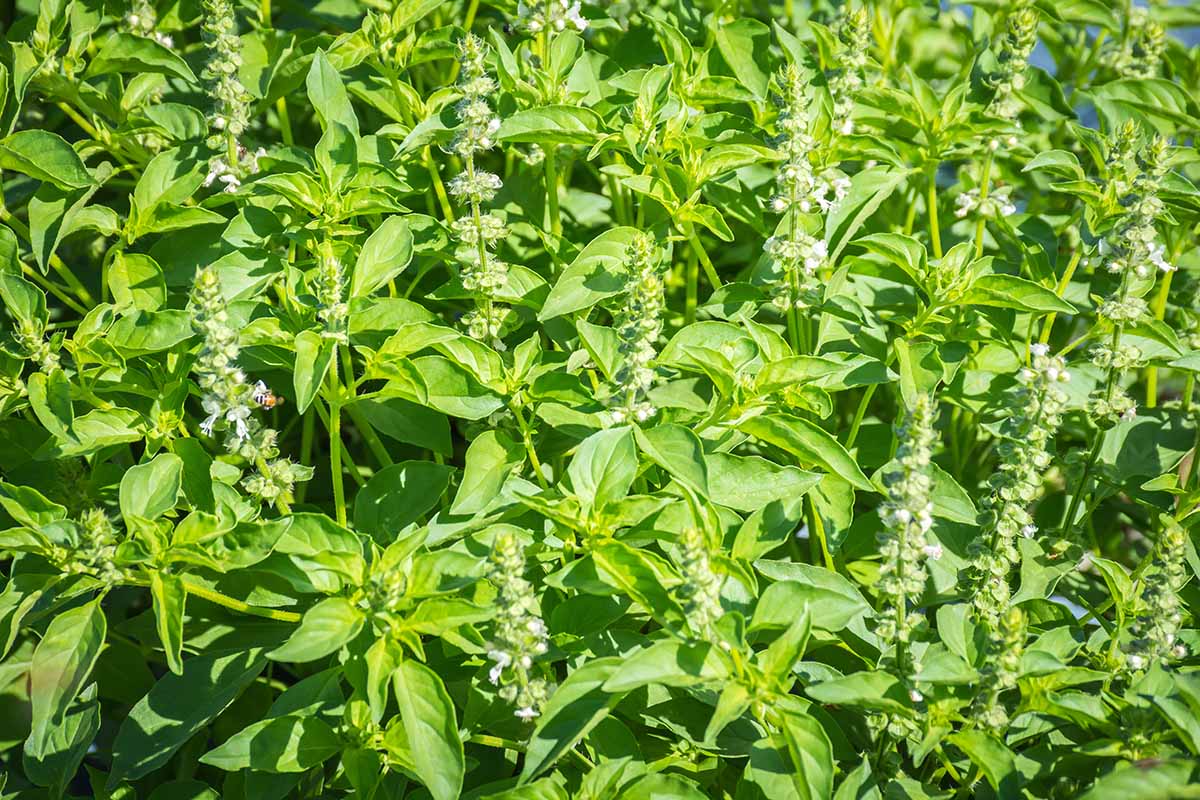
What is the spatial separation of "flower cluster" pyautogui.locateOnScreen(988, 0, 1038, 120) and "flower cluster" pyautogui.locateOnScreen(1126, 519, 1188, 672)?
1.35 m

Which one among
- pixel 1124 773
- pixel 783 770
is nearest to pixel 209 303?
pixel 783 770

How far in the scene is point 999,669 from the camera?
7.20ft

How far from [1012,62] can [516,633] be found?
217 cm

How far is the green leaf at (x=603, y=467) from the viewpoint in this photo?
2.32m

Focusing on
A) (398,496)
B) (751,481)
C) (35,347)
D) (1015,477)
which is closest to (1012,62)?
(1015,477)

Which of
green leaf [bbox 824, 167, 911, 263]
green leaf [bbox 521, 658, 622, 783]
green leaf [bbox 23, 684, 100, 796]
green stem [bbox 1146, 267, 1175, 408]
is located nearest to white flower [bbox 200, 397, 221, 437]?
green leaf [bbox 23, 684, 100, 796]

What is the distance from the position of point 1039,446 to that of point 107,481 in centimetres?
238

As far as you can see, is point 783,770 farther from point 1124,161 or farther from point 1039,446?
point 1124,161

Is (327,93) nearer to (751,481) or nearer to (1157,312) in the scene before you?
(751,481)

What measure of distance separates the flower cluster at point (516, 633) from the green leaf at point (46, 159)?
1.58m

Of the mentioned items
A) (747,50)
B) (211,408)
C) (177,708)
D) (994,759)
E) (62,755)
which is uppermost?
(747,50)

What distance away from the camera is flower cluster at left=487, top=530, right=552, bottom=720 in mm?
2088

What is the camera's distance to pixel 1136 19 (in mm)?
3766

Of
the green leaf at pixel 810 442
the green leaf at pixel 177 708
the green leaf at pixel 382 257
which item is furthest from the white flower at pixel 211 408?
the green leaf at pixel 810 442
